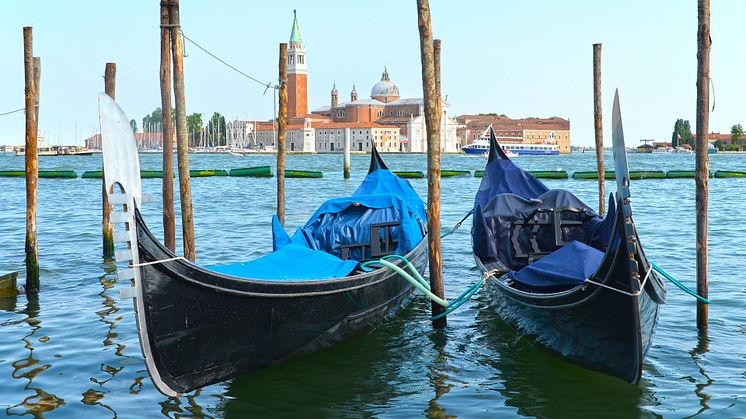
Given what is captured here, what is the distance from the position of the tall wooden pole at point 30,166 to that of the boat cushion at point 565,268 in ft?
12.8

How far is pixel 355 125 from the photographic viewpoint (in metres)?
85.2

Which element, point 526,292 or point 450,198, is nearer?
point 526,292

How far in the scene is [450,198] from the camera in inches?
771

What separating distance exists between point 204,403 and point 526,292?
1.99 m

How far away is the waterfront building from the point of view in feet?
295

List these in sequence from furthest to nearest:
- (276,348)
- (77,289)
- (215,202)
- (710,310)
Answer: (215,202) → (77,289) → (710,310) → (276,348)

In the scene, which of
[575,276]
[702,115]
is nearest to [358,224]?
[575,276]

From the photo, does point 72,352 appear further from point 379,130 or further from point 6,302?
point 379,130

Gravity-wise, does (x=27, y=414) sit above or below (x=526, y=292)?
below

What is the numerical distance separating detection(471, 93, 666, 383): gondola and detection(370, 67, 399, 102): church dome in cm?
8784

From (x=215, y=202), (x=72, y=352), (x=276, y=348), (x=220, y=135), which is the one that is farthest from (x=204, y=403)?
(x=220, y=135)

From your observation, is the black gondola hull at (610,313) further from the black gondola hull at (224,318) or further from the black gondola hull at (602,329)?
the black gondola hull at (224,318)

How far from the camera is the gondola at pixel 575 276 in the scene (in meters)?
4.08

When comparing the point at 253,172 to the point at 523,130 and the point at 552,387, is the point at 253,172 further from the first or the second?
the point at 523,130
